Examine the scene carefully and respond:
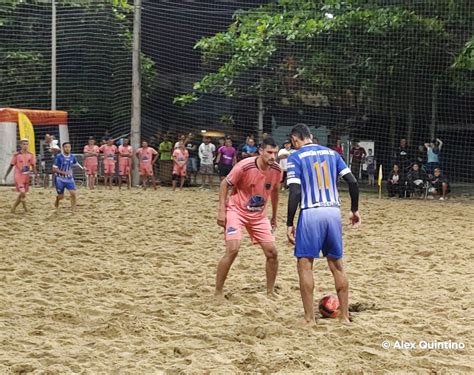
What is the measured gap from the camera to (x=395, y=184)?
789 inches

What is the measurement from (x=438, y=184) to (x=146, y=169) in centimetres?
776

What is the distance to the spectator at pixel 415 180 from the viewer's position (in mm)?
19859

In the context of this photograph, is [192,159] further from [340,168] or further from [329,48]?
[340,168]

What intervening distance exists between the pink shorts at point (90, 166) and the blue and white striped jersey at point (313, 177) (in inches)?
617

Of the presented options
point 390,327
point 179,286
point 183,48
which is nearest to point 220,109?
point 183,48

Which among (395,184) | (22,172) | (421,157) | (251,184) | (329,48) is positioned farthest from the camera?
(329,48)

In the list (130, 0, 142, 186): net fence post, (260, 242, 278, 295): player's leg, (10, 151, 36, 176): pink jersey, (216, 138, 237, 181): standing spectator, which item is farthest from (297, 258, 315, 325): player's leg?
(130, 0, 142, 186): net fence post

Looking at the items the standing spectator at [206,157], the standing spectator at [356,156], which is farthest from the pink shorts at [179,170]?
the standing spectator at [356,156]

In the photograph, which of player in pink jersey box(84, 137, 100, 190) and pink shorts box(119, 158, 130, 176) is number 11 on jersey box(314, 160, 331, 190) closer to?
pink shorts box(119, 158, 130, 176)

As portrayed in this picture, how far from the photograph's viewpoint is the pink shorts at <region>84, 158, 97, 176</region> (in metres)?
21.0

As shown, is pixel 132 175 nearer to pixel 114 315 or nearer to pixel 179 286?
pixel 179 286

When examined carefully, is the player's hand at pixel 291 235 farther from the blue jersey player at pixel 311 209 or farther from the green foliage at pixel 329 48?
the green foliage at pixel 329 48

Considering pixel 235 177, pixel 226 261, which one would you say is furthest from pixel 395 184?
pixel 226 261

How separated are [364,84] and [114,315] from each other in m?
17.2
